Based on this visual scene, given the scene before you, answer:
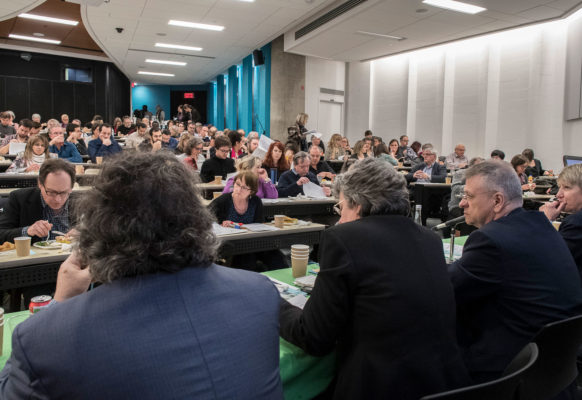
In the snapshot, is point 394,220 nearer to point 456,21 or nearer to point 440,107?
point 456,21

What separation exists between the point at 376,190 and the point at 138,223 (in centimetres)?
89

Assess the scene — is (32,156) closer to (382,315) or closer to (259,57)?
(382,315)

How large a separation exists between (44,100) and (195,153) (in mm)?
11818

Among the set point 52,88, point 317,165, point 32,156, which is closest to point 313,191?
point 317,165

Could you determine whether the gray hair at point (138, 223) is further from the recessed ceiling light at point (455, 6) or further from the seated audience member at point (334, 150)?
the seated audience member at point (334, 150)

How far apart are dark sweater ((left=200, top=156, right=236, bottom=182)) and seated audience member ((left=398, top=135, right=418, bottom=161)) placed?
5.68 meters

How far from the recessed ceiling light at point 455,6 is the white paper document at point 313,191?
401 cm

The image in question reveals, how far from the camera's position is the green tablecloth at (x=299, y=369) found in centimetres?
137

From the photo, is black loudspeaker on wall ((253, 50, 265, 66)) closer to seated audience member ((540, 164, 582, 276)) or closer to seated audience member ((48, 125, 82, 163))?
seated audience member ((48, 125, 82, 163))

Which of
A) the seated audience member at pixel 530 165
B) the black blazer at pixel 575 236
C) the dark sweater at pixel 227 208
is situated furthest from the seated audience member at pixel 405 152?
the black blazer at pixel 575 236

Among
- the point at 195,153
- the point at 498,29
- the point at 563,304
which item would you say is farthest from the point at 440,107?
the point at 563,304

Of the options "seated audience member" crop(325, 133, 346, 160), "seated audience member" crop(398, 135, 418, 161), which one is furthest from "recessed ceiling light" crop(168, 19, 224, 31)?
"seated audience member" crop(398, 135, 418, 161)

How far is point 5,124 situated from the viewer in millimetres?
9016

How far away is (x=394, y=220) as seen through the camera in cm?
143
